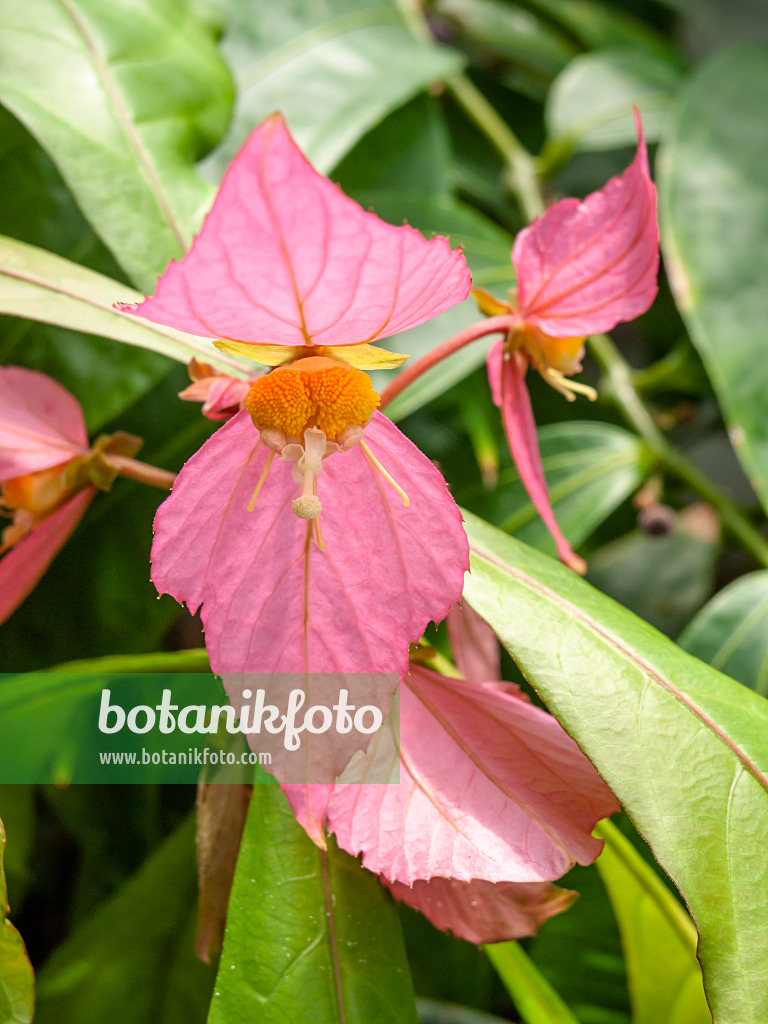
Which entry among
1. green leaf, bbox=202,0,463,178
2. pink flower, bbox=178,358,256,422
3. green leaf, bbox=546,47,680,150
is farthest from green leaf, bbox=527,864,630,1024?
green leaf, bbox=546,47,680,150

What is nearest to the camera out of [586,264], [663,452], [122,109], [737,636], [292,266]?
[292,266]

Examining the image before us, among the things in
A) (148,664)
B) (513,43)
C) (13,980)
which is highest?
(513,43)

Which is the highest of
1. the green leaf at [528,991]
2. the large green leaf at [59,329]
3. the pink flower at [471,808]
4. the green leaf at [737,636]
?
the large green leaf at [59,329]

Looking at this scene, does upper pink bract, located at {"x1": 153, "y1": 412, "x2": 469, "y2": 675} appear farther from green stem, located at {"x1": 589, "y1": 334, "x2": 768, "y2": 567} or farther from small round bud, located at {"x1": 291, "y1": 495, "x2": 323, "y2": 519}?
green stem, located at {"x1": 589, "y1": 334, "x2": 768, "y2": 567}

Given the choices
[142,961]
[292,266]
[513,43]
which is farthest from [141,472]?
[513,43]

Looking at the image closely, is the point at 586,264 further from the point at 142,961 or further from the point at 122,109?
the point at 142,961

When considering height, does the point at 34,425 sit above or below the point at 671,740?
above

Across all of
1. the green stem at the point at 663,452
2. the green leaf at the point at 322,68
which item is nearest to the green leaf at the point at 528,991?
the green stem at the point at 663,452

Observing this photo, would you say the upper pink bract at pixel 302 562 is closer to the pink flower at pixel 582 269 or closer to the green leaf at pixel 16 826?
the pink flower at pixel 582 269
